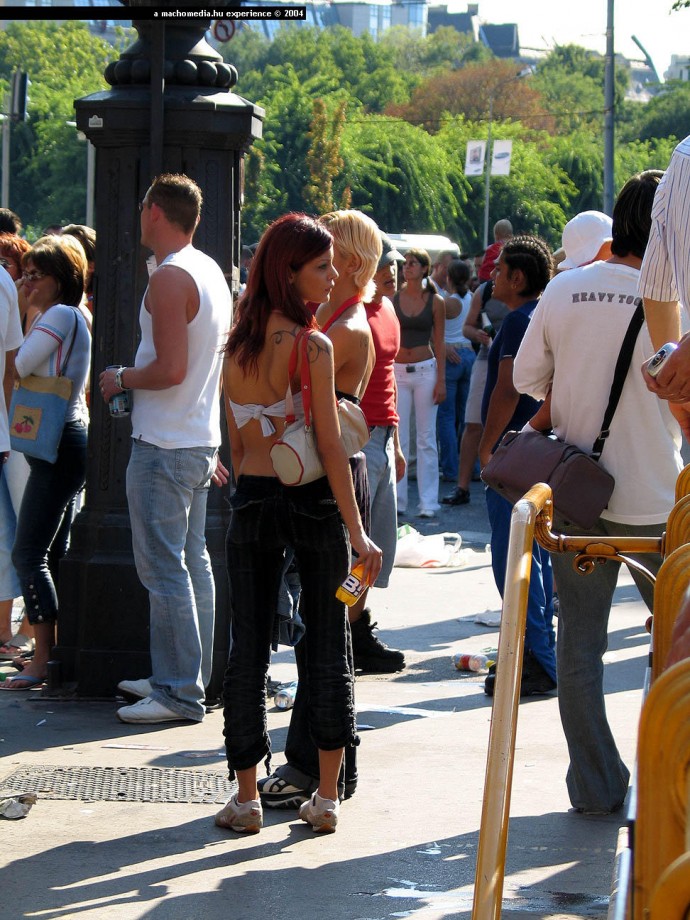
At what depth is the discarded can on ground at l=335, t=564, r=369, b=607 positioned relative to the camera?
169 inches

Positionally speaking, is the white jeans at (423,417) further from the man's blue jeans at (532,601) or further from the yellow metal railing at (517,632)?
the yellow metal railing at (517,632)

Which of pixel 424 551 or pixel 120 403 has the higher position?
pixel 120 403

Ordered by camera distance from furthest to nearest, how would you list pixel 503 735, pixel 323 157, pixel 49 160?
pixel 49 160 < pixel 323 157 < pixel 503 735

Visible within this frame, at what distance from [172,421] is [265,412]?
1.19m

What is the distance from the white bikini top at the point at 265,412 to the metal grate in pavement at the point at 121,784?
4.31 feet

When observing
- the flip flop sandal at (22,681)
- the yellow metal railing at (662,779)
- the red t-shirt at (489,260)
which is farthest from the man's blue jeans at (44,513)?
the yellow metal railing at (662,779)

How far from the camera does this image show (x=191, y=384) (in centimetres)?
560

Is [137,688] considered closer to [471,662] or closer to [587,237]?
[471,662]

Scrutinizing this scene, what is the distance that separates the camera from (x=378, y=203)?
64.0 metres

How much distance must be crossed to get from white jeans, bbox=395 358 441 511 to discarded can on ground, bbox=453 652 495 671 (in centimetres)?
494

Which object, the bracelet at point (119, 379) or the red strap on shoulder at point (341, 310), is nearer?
the red strap on shoulder at point (341, 310)

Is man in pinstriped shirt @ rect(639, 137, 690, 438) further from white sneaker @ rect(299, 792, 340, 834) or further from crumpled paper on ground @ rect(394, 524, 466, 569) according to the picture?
crumpled paper on ground @ rect(394, 524, 466, 569)

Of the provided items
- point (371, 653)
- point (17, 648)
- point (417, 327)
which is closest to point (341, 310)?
point (371, 653)

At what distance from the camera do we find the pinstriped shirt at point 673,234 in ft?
10.9
